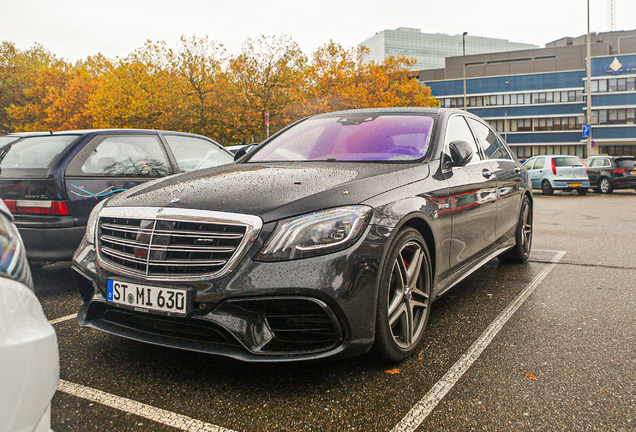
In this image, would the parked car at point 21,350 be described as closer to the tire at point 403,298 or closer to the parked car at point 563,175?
Answer: the tire at point 403,298

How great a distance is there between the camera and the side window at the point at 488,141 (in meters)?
4.89

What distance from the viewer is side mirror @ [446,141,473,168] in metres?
3.71

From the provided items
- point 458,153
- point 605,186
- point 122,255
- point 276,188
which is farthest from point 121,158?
point 605,186

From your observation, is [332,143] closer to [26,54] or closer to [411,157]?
[411,157]

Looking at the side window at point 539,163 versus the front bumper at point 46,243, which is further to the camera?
the side window at point 539,163

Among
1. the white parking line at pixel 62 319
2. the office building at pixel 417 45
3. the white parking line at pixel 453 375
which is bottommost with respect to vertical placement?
the white parking line at pixel 453 375

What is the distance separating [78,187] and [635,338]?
453 cm

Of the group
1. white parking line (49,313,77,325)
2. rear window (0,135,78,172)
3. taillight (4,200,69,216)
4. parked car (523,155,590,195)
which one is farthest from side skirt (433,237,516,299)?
parked car (523,155,590,195)

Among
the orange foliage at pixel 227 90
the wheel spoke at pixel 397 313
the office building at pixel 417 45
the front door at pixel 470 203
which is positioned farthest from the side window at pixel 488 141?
the office building at pixel 417 45

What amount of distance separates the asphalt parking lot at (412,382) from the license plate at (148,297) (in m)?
0.43

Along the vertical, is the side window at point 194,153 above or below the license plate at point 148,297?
above

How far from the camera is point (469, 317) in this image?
3900 mm

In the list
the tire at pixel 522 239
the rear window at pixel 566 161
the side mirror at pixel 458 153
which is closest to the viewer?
the side mirror at pixel 458 153

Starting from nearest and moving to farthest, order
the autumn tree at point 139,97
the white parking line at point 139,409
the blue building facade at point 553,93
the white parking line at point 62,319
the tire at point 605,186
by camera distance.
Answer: the white parking line at point 139,409 → the white parking line at point 62,319 → the tire at point 605,186 → the autumn tree at point 139,97 → the blue building facade at point 553,93
